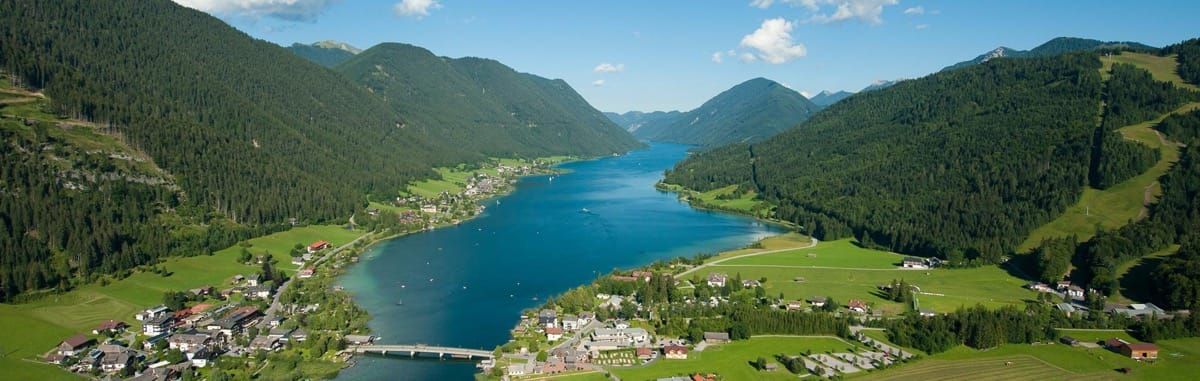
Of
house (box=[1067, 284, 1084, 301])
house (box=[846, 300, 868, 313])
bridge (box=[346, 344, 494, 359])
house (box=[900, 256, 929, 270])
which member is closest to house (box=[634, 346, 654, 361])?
bridge (box=[346, 344, 494, 359])

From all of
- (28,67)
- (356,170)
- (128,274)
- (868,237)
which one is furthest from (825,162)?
(28,67)

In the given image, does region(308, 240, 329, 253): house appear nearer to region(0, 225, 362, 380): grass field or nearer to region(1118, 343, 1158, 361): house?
region(0, 225, 362, 380): grass field

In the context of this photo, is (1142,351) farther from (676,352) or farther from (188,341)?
(188,341)

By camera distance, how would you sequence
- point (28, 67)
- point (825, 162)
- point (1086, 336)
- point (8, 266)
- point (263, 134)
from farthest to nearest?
point (825, 162) < point (263, 134) < point (28, 67) < point (8, 266) < point (1086, 336)

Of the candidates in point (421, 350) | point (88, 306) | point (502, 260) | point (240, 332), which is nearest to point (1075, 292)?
point (421, 350)

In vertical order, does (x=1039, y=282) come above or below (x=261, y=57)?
below

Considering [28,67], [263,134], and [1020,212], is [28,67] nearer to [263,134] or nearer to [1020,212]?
[263,134]
